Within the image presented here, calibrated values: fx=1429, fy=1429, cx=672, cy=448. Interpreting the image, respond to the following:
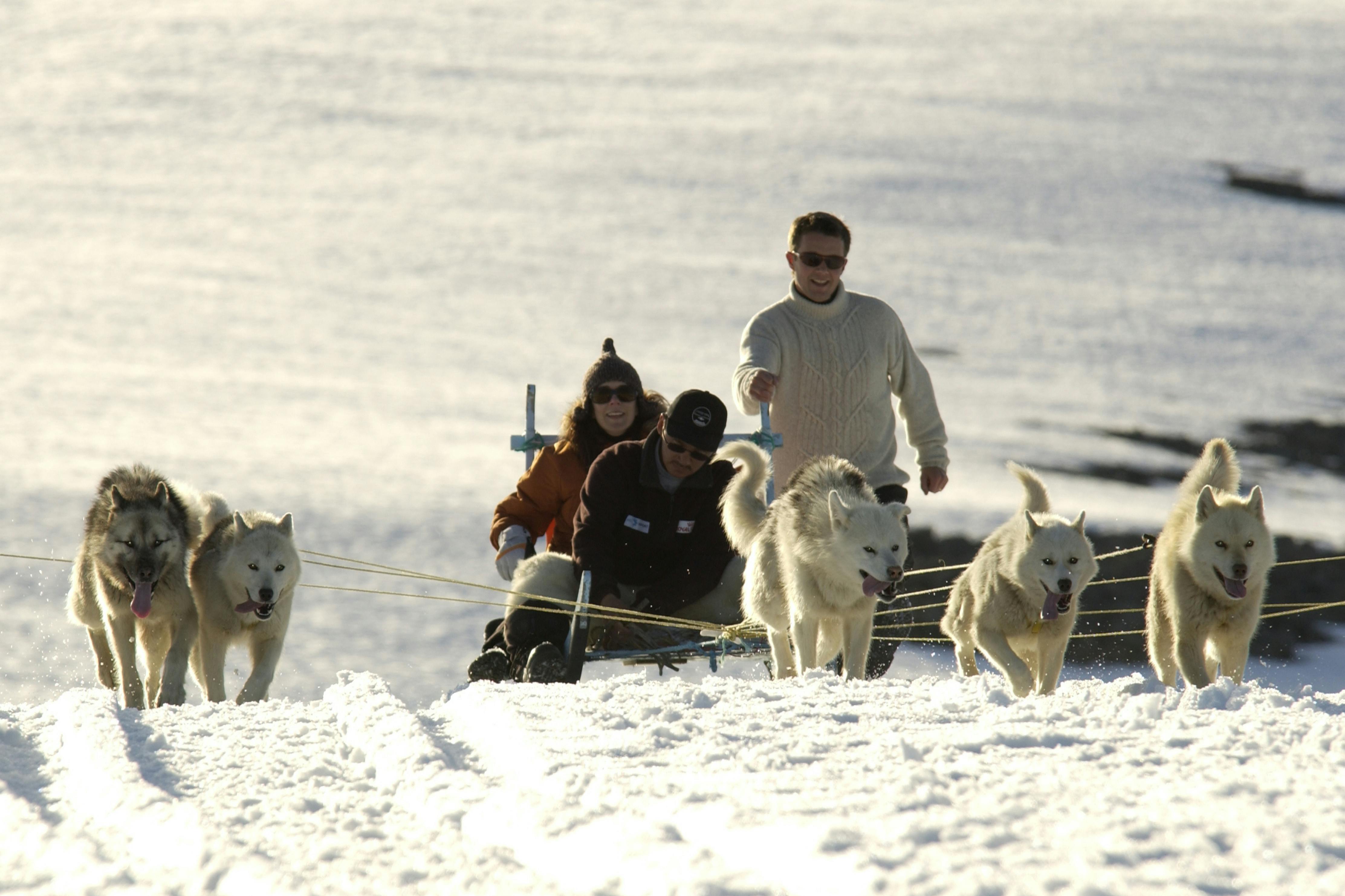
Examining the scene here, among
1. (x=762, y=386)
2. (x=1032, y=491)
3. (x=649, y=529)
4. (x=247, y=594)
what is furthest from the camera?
(x=649, y=529)

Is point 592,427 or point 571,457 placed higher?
point 592,427

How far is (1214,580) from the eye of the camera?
4.02 meters

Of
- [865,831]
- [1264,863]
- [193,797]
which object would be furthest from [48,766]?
[1264,863]

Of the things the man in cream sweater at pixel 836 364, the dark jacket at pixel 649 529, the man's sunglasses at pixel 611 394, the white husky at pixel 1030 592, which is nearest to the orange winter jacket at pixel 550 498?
the man's sunglasses at pixel 611 394

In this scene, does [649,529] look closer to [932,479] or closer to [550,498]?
[550,498]

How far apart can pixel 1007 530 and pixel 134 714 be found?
2.60 m

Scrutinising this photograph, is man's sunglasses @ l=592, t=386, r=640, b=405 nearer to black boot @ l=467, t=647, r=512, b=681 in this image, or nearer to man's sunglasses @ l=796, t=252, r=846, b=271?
man's sunglasses @ l=796, t=252, r=846, b=271

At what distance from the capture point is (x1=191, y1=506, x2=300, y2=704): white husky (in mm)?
4941

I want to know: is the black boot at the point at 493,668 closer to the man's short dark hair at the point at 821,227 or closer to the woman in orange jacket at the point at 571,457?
the woman in orange jacket at the point at 571,457

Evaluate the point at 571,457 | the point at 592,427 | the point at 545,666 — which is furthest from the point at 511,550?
the point at 545,666

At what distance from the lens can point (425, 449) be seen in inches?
934

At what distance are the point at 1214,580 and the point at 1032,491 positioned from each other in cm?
71

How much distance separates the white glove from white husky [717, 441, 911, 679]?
3.33 feet

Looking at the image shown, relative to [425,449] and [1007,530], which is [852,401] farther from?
[425,449]
